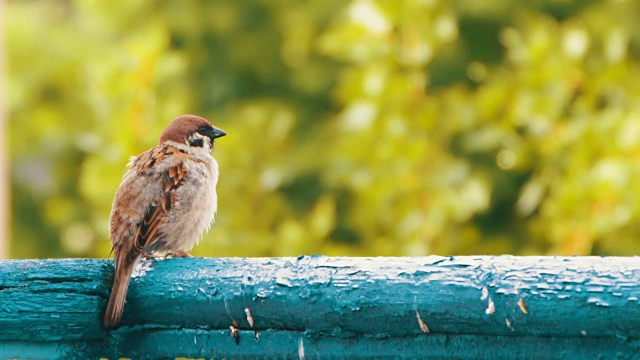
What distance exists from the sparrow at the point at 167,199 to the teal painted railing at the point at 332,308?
87 cm

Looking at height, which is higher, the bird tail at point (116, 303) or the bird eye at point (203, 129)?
the bird eye at point (203, 129)

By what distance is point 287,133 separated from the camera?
239 inches

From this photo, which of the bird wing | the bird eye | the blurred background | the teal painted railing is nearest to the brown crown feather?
the bird eye

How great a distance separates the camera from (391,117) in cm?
526

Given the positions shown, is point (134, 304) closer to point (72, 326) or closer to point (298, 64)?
point (72, 326)

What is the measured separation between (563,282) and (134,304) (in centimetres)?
92

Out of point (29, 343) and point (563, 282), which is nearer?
point (563, 282)

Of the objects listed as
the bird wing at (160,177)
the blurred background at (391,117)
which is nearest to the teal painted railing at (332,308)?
the bird wing at (160,177)

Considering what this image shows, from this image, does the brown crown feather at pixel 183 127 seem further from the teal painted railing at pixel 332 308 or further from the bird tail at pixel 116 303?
the bird tail at pixel 116 303

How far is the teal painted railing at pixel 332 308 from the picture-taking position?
1.71 m

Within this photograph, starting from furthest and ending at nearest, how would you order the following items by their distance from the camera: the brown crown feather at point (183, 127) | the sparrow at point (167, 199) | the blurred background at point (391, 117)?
the blurred background at point (391, 117), the brown crown feather at point (183, 127), the sparrow at point (167, 199)

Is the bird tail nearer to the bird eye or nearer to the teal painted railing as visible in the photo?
the teal painted railing

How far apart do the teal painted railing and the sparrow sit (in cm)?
87

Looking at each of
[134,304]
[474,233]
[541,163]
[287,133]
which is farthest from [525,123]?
[134,304]
